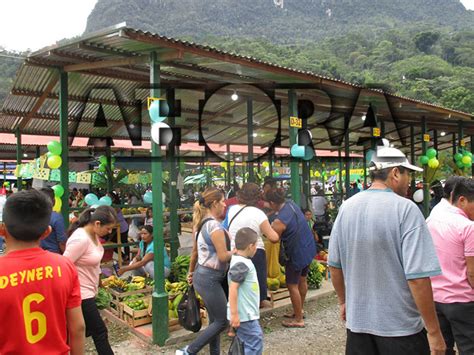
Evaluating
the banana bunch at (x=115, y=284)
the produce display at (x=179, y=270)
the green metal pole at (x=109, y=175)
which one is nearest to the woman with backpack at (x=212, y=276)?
the banana bunch at (x=115, y=284)

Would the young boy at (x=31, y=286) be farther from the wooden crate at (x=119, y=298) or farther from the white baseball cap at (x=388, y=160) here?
the wooden crate at (x=119, y=298)

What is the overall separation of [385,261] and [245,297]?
1422mm

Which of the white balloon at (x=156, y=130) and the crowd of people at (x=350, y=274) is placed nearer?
the crowd of people at (x=350, y=274)

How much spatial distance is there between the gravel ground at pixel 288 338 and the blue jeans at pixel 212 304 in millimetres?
642

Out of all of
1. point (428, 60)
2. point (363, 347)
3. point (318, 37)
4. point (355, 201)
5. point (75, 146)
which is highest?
point (318, 37)

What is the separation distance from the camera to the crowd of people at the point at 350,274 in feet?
6.06

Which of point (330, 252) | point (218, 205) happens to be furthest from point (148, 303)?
point (330, 252)

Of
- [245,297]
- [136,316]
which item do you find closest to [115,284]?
[136,316]

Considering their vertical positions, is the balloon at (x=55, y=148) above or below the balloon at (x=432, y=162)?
above

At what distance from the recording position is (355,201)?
7.76 feet

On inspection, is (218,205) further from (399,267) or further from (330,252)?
(399,267)

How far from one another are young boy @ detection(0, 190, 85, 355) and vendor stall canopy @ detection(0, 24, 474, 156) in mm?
2622

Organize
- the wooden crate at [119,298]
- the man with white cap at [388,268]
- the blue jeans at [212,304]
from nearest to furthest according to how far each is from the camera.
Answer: the man with white cap at [388,268] < the blue jeans at [212,304] < the wooden crate at [119,298]

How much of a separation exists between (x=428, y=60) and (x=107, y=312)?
73323 millimetres
